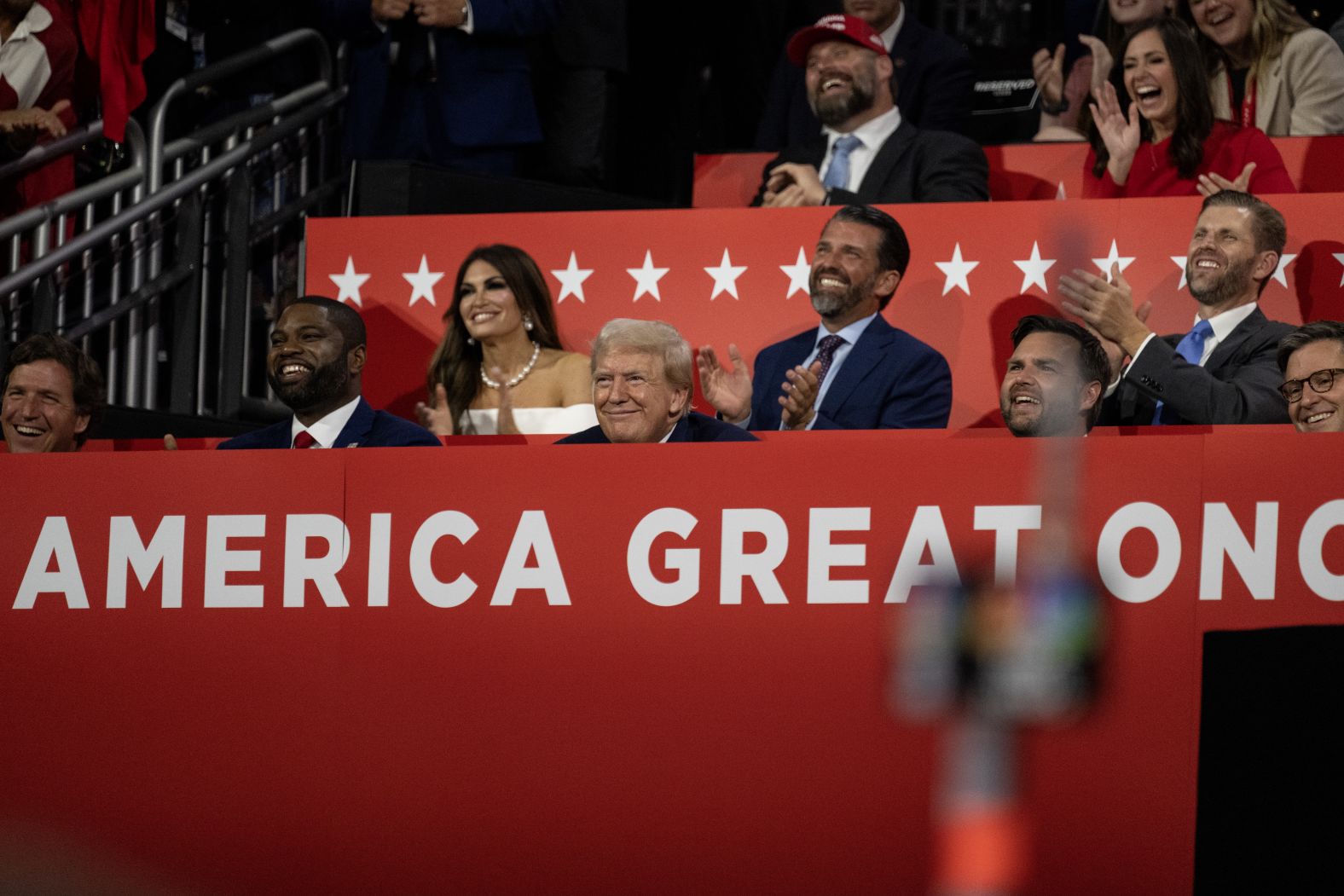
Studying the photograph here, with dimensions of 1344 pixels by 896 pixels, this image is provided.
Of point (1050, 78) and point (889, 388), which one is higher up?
point (1050, 78)

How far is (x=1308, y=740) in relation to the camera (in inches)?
113

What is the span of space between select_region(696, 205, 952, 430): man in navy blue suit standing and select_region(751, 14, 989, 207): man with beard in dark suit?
0.62m

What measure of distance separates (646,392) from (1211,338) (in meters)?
1.58

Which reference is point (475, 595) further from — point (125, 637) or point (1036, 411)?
point (1036, 411)

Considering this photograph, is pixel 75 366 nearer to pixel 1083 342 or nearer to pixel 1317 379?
pixel 1083 342

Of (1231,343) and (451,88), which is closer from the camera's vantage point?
(1231,343)

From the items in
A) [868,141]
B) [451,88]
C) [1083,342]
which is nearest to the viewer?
[1083,342]

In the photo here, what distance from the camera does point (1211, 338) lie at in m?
4.61

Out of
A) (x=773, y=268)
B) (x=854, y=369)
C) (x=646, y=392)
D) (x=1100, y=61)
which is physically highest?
(x=1100, y=61)

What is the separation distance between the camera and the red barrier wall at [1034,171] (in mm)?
5707

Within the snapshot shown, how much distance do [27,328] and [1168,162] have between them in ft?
11.6

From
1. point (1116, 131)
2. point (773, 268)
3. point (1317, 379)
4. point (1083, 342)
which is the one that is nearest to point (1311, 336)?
point (1317, 379)

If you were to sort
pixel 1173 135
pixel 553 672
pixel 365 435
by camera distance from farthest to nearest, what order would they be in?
pixel 1173 135 < pixel 365 435 < pixel 553 672

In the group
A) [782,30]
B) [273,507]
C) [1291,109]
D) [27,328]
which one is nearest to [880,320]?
[1291,109]
